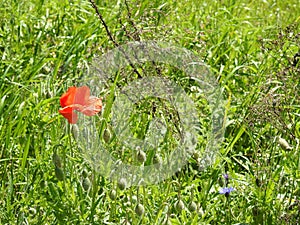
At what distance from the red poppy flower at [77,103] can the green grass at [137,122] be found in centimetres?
13

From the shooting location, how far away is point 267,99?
2525 millimetres

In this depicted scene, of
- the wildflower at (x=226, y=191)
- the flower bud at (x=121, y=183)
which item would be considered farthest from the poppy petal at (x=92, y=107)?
the wildflower at (x=226, y=191)

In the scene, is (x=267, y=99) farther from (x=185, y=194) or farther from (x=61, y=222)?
(x=61, y=222)

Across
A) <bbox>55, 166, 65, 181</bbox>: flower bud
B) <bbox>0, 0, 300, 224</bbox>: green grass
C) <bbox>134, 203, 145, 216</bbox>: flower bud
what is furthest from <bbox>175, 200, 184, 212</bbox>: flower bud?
<bbox>55, 166, 65, 181</bbox>: flower bud

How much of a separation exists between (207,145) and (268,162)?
0.25m

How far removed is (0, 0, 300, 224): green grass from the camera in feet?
7.83

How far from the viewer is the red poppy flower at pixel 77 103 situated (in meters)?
2.13

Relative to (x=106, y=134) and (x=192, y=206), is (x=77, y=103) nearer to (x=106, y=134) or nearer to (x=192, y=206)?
(x=106, y=134)

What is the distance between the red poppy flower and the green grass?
131 mm

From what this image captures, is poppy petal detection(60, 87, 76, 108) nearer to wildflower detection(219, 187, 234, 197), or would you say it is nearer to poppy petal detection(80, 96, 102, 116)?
poppy petal detection(80, 96, 102, 116)

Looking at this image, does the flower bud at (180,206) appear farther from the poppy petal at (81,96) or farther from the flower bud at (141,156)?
the poppy petal at (81,96)

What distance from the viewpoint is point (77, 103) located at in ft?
7.22

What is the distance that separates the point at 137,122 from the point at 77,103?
75cm

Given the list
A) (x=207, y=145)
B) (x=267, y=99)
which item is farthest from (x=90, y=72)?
(x=267, y=99)
